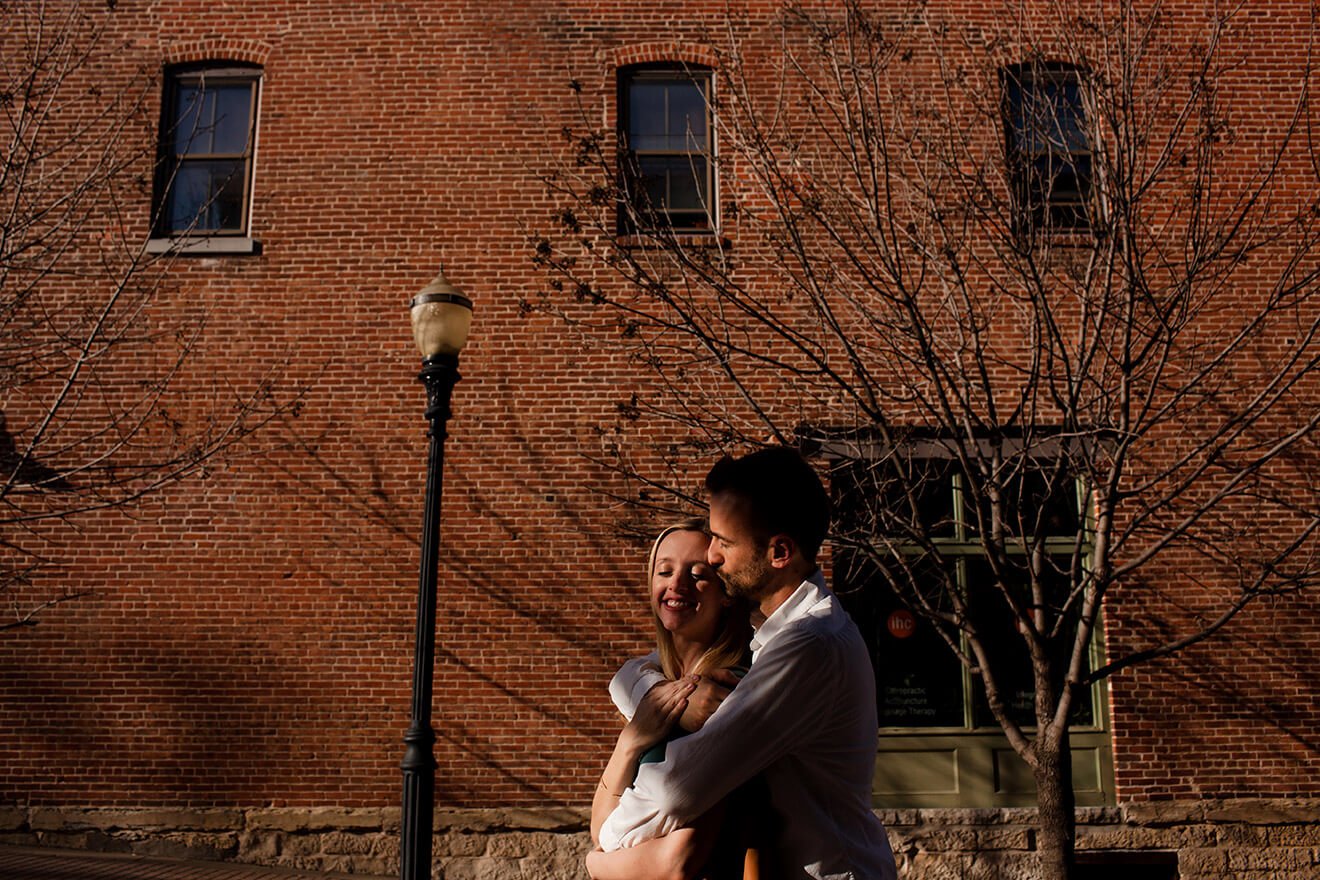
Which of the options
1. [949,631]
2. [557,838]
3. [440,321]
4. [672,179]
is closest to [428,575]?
[440,321]

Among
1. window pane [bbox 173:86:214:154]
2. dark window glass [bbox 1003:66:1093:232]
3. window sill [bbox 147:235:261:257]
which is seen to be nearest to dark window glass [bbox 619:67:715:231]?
dark window glass [bbox 1003:66:1093:232]

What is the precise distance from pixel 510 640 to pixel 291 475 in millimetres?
2675

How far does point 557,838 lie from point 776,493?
8.51 meters

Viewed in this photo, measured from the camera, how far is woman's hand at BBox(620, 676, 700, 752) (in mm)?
2299

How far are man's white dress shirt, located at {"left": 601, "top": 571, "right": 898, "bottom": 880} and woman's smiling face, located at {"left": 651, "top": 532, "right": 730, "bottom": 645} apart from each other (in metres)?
0.32

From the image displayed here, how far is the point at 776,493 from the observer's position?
2350mm

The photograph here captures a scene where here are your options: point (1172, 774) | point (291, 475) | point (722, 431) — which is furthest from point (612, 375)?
point (1172, 774)

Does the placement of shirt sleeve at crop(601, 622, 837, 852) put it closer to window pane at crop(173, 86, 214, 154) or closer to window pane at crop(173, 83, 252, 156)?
window pane at crop(173, 83, 252, 156)

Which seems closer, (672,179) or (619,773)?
(619,773)

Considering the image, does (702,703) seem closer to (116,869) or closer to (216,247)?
(116,869)

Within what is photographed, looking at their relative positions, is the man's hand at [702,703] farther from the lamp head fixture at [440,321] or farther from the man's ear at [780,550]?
the lamp head fixture at [440,321]

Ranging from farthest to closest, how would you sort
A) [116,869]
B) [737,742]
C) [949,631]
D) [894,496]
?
[894,496] < [949,631] < [116,869] < [737,742]

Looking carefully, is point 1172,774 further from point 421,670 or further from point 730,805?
point 730,805

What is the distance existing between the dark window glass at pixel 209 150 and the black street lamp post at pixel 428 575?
452 cm
